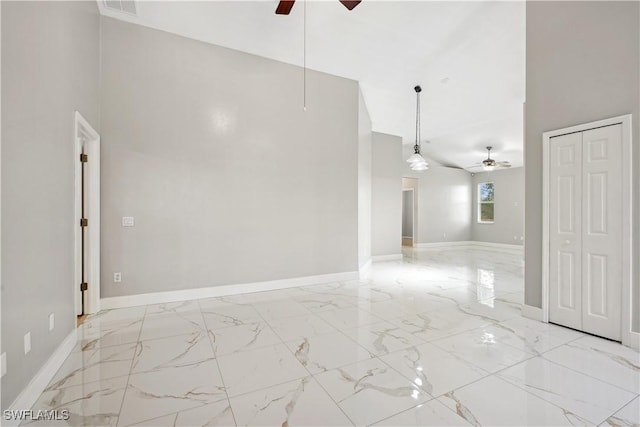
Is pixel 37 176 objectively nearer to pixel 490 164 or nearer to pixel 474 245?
pixel 490 164

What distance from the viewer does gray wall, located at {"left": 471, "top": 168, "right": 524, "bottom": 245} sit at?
10.3 meters

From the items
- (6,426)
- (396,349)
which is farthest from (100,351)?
(396,349)

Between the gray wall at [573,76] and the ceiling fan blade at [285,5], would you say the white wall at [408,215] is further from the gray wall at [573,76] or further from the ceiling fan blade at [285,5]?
the ceiling fan blade at [285,5]

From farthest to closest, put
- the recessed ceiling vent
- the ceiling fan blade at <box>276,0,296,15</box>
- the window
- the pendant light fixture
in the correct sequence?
the window < the pendant light fixture < the recessed ceiling vent < the ceiling fan blade at <box>276,0,296,15</box>

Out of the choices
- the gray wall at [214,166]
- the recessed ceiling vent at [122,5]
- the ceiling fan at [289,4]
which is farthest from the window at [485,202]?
the recessed ceiling vent at [122,5]

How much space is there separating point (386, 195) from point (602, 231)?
5433 millimetres

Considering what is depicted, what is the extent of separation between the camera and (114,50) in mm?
3744

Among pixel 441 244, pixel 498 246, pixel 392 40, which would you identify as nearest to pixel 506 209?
pixel 498 246

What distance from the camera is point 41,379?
77.6 inches

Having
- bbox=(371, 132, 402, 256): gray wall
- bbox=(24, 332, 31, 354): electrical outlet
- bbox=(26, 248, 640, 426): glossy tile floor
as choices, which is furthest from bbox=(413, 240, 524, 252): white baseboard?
bbox=(24, 332, 31, 354): electrical outlet

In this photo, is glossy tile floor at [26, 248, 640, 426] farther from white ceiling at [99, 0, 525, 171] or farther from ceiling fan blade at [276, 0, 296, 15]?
white ceiling at [99, 0, 525, 171]

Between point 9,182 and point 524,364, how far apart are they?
12.8ft

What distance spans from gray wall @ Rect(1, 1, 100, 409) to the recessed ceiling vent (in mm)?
660

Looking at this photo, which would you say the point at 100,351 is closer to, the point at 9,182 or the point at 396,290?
the point at 9,182
